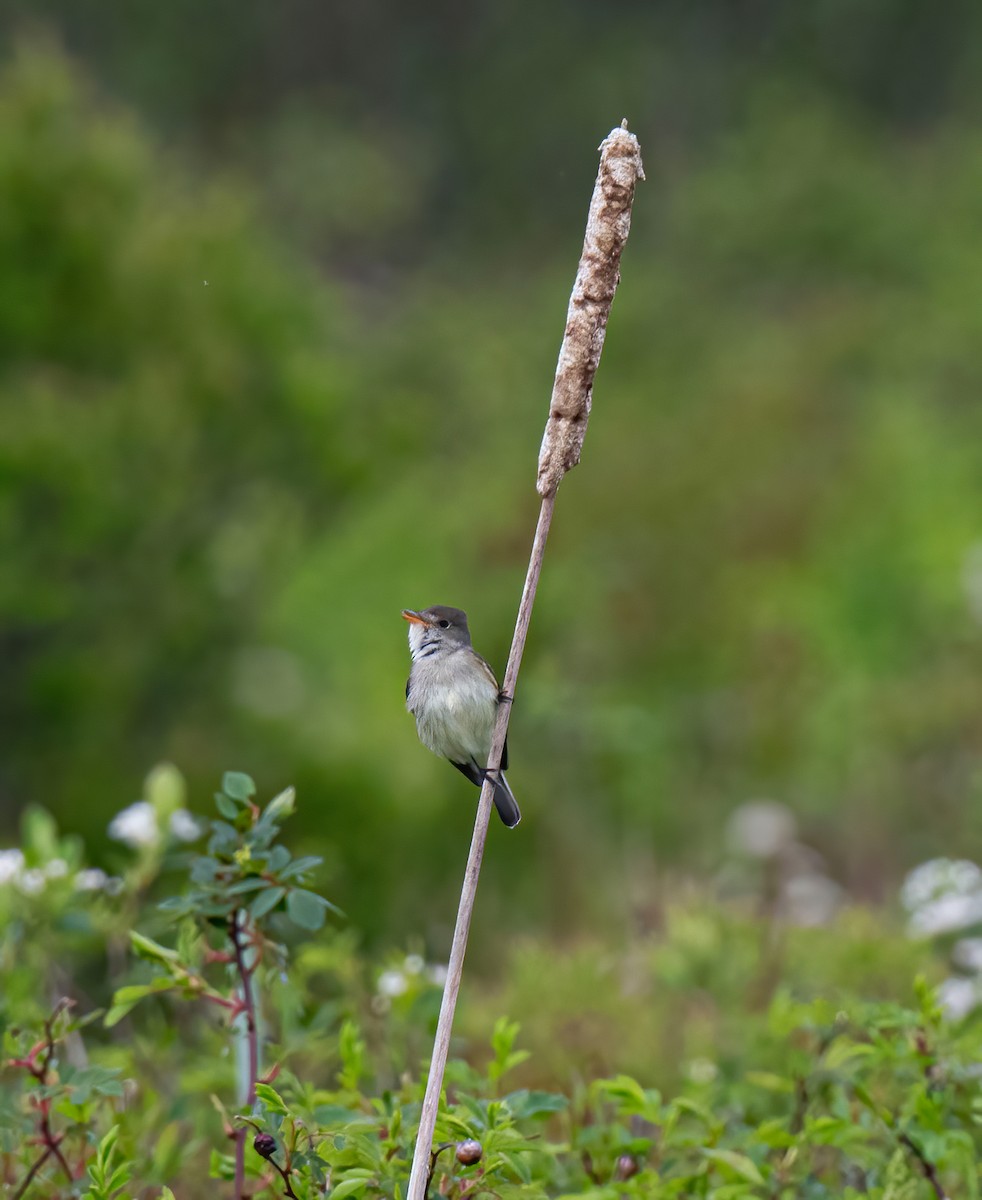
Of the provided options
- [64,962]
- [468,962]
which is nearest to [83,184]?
[468,962]

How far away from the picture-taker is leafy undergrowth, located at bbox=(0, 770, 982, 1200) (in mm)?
1868

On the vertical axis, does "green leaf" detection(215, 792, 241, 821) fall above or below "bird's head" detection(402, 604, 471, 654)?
below

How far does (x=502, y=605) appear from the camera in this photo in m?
9.27

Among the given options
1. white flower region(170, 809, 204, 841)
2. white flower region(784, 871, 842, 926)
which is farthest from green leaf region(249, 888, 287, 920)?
white flower region(784, 871, 842, 926)

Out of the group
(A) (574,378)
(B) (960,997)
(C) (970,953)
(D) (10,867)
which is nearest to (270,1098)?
(A) (574,378)

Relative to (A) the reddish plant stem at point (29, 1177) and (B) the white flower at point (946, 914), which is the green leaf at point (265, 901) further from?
(B) the white flower at point (946, 914)

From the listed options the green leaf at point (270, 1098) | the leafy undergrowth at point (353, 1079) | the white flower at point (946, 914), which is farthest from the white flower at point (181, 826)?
the white flower at point (946, 914)

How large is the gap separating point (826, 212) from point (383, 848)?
49.9ft

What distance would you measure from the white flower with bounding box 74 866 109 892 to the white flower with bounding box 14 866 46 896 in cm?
6

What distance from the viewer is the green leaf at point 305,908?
1.86m

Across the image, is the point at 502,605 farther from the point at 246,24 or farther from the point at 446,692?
the point at 246,24

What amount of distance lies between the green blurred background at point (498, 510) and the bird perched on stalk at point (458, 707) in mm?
1344

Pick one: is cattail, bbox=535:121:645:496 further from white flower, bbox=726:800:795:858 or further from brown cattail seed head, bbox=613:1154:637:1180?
white flower, bbox=726:800:795:858

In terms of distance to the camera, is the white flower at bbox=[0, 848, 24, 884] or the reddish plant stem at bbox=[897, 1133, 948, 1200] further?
the white flower at bbox=[0, 848, 24, 884]
